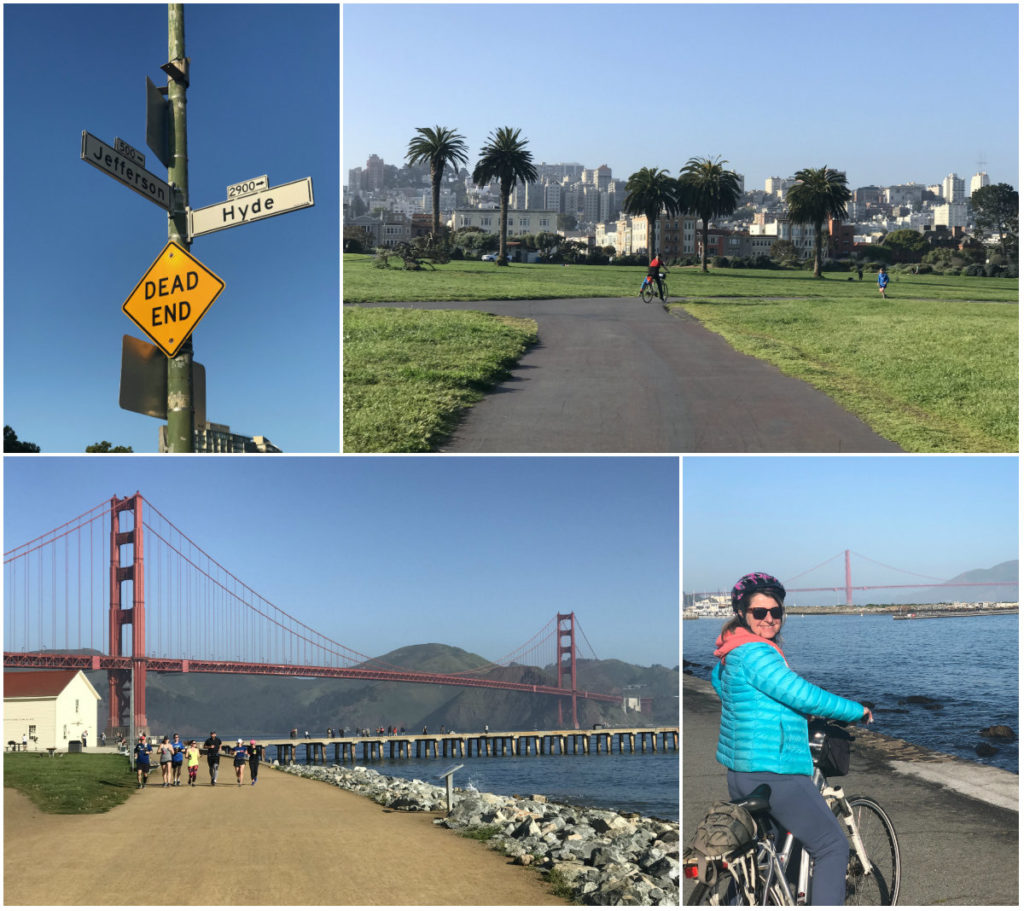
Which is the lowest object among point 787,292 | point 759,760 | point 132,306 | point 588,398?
point 759,760

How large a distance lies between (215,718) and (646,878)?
23985mm

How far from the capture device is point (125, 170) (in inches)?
276

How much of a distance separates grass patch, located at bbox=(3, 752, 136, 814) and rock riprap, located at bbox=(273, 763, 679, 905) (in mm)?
4520

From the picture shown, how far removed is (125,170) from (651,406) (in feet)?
19.6

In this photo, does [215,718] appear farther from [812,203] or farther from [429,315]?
[812,203]

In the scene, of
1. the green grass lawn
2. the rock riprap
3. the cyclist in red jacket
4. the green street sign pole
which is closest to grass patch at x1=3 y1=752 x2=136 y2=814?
the rock riprap

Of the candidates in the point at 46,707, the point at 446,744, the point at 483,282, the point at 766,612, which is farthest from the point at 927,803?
the point at 446,744

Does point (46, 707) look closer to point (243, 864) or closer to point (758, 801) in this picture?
point (243, 864)

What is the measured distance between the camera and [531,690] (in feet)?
133

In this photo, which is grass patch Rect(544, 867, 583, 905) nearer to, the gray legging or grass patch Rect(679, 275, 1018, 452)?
the gray legging

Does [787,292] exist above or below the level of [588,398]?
above

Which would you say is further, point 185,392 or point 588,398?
point 588,398

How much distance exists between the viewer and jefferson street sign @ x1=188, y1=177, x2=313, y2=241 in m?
7.09

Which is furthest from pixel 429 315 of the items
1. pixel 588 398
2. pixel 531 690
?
pixel 531 690
